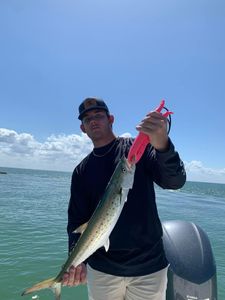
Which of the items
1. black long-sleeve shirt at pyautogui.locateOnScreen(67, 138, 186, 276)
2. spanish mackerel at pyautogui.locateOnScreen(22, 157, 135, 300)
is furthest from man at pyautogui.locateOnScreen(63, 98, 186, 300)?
spanish mackerel at pyautogui.locateOnScreen(22, 157, 135, 300)

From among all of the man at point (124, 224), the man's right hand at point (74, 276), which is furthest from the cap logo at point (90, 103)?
the man's right hand at point (74, 276)

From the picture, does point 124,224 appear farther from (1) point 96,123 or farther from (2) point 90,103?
(2) point 90,103

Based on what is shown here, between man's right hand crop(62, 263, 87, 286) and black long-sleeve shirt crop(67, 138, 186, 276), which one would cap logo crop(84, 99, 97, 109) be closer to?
black long-sleeve shirt crop(67, 138, 186, 276)

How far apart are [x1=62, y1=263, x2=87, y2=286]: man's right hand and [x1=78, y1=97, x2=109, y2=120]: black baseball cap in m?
1.58

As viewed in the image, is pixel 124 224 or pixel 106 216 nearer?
pixel 106 216

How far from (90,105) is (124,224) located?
1.29m

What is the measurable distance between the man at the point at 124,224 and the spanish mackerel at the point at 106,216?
27cm

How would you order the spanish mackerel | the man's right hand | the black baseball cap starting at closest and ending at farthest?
the spanish mackerel, the man's right hand, the black baseball cap

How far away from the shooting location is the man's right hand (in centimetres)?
306

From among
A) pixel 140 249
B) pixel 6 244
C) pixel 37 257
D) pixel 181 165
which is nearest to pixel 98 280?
pixel 140 249

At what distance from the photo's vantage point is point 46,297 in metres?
7.45

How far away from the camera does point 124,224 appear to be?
121 inches

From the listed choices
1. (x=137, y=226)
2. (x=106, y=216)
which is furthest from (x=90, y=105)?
(x=137, y=226)

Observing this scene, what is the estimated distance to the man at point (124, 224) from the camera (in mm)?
3062
